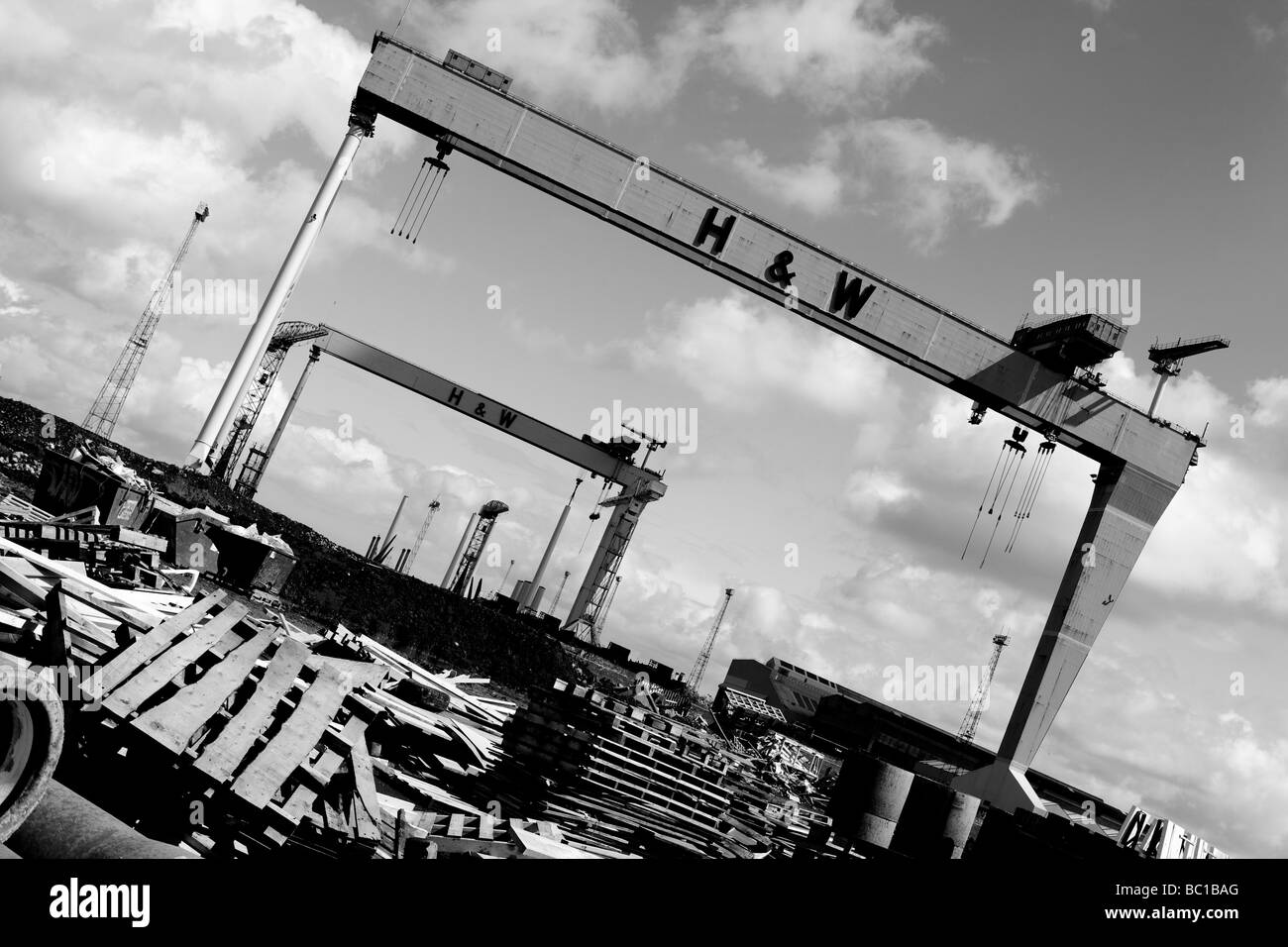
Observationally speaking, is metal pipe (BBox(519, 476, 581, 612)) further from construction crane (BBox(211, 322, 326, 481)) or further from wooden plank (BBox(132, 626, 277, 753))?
wooden plank (BBox(132, 626, 277, 753))

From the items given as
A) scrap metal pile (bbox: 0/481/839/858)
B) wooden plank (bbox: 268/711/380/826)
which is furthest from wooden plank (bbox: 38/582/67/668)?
wooden plank (bbox: 268/711/380/826)

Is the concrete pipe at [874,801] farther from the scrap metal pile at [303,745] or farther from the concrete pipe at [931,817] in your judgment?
the scrap metal pile at [303,745]

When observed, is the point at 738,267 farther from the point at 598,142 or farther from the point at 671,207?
the point at 598,142

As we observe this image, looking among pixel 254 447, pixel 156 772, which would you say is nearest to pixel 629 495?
pixel 254 447

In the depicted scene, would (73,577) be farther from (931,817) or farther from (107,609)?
(931,817)

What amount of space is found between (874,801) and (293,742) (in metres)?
6.77

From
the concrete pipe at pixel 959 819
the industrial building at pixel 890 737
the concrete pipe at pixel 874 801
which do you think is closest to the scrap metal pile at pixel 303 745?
the concrete pipe at pixel 874 801

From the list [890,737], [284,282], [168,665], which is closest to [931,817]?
[168,665]

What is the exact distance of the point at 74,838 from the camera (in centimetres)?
288

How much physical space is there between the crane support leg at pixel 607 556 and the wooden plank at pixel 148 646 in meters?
24.1

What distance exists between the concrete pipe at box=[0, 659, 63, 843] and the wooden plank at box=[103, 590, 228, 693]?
218cm

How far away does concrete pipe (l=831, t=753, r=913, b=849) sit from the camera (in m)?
9.62
